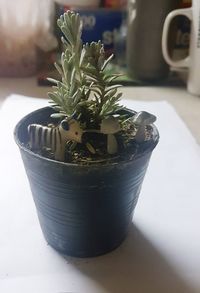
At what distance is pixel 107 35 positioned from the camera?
89 cm

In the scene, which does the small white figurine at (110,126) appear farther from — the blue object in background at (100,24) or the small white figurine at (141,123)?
the blue object in background at (100,24)

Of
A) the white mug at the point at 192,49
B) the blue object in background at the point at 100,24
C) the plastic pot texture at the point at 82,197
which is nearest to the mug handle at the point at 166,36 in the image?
the white mug at the point at 192,49

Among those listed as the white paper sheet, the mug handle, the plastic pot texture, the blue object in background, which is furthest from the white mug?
the plastic pot texture

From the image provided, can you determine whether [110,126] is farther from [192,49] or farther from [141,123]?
[192,49]

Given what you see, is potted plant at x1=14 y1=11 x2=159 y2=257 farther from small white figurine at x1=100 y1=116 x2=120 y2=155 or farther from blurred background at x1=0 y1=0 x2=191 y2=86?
blurred background at x1=0 y1=0 x2=191 y2=86

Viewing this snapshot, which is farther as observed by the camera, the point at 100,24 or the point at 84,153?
the point at 100,24

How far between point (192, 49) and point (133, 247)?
482 millimetres

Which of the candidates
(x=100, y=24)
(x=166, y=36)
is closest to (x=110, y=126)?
(x=166, y=36)

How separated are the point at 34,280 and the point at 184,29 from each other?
0.62 meters

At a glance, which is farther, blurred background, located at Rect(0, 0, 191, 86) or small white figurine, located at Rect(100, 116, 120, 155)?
blurred background, located at Rect(0, 0, 191, 86)

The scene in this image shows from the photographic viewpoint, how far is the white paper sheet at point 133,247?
350 millimetres

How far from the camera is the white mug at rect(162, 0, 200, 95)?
0.74 m

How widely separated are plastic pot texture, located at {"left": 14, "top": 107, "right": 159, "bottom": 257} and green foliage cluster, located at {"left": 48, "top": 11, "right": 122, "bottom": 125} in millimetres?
49

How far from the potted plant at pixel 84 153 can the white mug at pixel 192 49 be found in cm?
43
